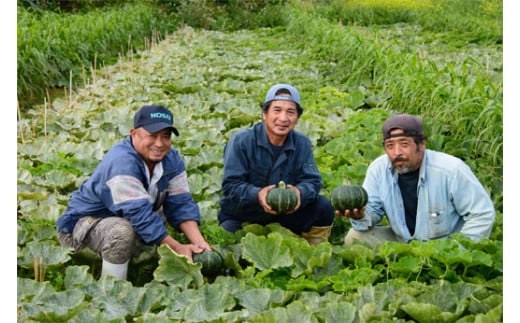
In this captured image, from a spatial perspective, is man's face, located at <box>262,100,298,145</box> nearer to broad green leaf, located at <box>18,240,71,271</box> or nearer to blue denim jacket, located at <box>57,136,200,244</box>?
blue denim jacket, located at <box>57,136,200,244</box>

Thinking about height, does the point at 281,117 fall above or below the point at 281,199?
above

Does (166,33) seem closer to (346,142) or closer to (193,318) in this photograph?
(346,142)

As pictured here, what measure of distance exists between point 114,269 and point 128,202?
16.6 inches

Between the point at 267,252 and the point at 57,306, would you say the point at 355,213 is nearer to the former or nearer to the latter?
the point at 267,252

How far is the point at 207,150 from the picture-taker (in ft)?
19.4

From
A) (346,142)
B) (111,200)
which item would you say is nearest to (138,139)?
(111,200)

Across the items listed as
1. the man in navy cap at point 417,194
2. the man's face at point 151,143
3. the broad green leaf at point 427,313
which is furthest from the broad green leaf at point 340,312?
the man's face at point 151,143

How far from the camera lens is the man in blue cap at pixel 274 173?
420cm

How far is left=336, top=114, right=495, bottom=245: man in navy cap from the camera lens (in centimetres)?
374

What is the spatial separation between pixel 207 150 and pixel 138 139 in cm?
216

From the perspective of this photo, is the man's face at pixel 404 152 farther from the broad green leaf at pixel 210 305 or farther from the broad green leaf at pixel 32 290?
the broad green leaf at pixel 32 290

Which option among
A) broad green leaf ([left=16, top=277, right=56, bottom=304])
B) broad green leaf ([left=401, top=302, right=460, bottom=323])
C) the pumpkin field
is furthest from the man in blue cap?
broad green leaf ([left=16, top=277, right=56, bottom=304])

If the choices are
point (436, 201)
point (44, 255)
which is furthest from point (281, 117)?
point (44, 255)

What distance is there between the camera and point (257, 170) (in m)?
4.36
